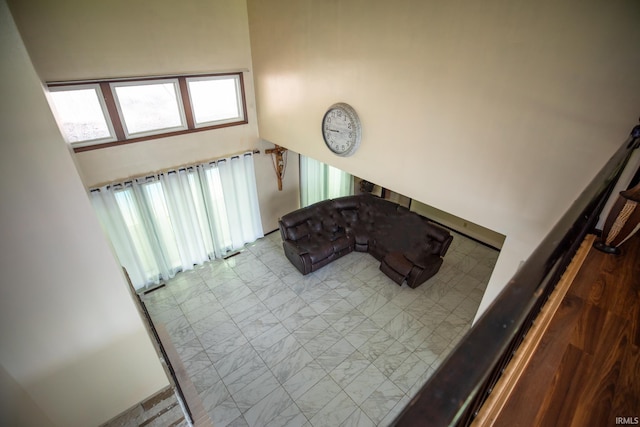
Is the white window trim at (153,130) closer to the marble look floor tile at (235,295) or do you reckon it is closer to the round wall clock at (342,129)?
the round wall clock at (342,129)

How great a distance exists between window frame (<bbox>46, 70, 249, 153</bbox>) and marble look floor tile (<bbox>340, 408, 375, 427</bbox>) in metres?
4.46

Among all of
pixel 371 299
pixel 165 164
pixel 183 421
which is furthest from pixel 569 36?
pixel 165 164

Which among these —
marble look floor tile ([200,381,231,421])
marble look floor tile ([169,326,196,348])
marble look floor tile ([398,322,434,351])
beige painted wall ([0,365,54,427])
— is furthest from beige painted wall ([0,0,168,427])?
marble look floor tile ([398,322,434,351])

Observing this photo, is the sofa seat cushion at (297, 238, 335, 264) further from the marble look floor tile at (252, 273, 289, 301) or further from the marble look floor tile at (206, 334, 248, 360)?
the marble look floor tile at (206, 334, 248, 360)

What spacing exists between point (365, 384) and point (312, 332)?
3.30 ft

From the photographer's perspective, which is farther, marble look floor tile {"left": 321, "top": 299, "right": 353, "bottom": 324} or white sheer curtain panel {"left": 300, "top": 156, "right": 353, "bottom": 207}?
white sheer curtain panel {"left": 300, "top": 156, "right": 353, "bottom": 207}

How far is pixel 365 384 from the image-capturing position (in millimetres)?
3695

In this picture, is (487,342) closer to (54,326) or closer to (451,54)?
(451,54)

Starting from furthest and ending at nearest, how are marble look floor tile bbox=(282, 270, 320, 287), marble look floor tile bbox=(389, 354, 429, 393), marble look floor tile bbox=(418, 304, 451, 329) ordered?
1. marble look floor tile bbox=(282, 270, 320, 287)
2. marble look floor tile bbox=(418, 304, 451, 329)
3. marble look floor tile bbox=(389, 354, 429, 393)

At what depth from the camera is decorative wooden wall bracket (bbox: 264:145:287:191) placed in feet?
18.7

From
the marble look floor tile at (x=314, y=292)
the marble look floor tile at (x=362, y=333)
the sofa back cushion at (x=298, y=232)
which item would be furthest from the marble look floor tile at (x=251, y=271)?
the marble look floor tile at (x=362, y=333)

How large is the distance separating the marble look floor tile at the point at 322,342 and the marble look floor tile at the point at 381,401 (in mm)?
825

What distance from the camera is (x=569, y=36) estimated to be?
195 centimetres

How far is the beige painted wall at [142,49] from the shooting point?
3.24 meters
